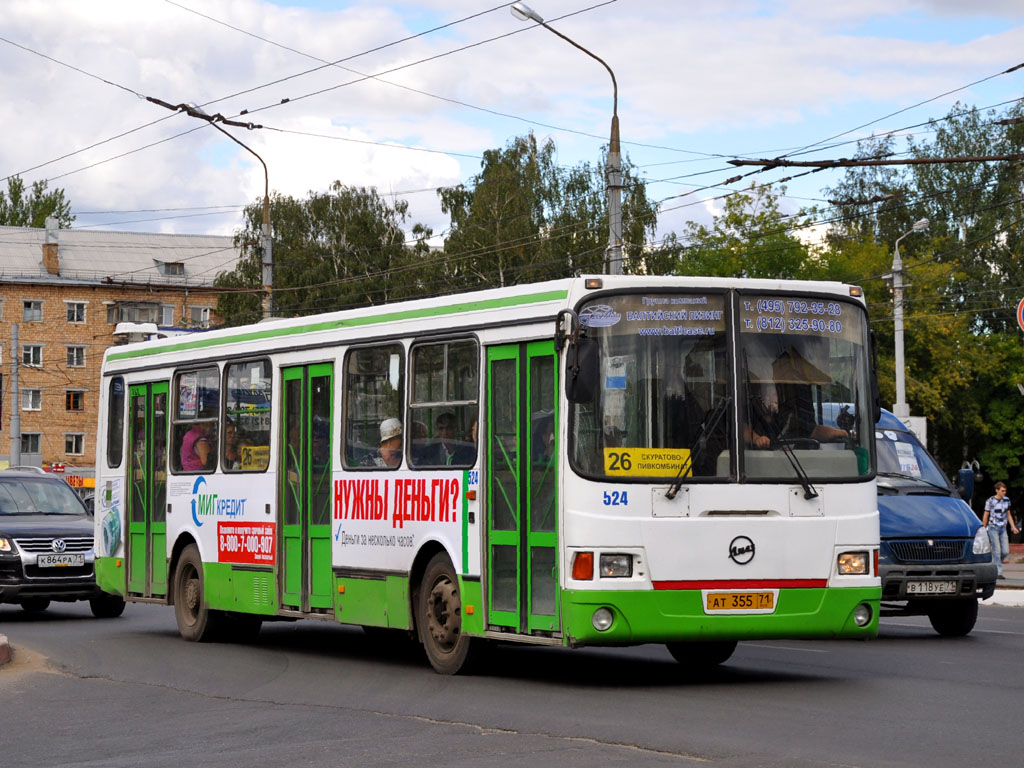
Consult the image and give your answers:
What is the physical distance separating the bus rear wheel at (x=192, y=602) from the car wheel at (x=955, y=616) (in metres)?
6.99

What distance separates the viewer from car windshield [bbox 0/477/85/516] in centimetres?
2245

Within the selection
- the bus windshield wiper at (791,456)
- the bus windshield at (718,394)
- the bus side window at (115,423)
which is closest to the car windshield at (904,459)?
the bus windshield at (718,394)

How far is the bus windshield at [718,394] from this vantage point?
11.7 metres

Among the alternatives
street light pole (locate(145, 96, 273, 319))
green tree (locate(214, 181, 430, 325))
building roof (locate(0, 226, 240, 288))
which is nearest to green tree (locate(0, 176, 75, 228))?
building roof (locate(0, 226, 240, 288))

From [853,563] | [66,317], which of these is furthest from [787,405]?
[66,317]

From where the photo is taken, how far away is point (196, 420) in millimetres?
17188

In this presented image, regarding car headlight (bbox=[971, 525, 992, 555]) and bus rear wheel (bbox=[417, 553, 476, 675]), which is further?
car headlight (bbox=[971, 525, 992, 555])

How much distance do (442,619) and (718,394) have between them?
2.85 meters

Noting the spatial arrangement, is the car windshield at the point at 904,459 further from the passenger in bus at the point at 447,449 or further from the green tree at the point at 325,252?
the green tree at the point at 325,252

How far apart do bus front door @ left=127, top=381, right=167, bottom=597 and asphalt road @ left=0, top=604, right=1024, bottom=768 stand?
1.38 meters

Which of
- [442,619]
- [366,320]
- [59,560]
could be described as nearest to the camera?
[442,619]

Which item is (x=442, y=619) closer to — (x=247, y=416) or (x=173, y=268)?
(x=247, y=416)

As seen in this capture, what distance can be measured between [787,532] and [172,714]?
4.25 meters

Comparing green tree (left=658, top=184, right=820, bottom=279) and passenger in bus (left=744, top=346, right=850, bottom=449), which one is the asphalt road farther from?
green tree (left=658, top=184, right=820, bottom=279)
